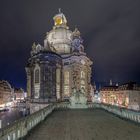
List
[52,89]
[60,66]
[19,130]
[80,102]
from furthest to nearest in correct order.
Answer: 1. [60,66]
2. [52,89]
3. [80,102]
4. [19,130]

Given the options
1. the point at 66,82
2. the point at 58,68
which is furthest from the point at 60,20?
the point at 66,82

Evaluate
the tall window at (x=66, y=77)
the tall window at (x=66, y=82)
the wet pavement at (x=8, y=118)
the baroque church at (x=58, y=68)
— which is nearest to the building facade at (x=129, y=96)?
the baroque church at (x=58, y=68)

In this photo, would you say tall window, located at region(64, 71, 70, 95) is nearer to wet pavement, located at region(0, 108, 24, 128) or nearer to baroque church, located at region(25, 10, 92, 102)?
baroque church, located at region(25, 10, 92, 102)

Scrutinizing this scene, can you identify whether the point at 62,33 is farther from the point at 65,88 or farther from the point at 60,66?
the point at 65,88

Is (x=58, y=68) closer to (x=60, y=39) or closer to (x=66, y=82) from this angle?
(x=66, y=82)

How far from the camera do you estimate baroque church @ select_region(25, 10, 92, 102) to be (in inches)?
2655

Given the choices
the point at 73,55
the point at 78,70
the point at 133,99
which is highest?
the point at 73,55

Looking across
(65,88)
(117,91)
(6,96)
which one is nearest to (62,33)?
(65,88)

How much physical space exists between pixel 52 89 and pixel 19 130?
5419cm

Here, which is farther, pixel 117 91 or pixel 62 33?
pixel 117 91

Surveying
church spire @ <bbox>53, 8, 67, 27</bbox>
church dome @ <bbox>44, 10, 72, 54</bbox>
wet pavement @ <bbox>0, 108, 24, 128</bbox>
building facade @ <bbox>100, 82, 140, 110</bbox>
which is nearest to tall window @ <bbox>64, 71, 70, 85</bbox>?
church dome @ <bbox>44, 10, 72, 54</bbox>

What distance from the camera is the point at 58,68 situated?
7419 cm

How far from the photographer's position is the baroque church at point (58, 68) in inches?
2655

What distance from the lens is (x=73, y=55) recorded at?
7694cm
